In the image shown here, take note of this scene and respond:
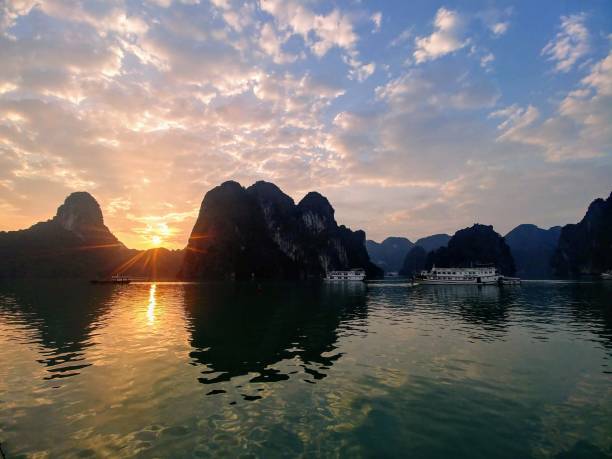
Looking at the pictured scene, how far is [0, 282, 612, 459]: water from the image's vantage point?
1261cm

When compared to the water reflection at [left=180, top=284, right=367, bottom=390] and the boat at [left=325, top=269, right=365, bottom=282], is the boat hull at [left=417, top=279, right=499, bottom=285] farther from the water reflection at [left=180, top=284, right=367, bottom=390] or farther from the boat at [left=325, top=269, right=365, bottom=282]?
the water reflection at [left=180, top=284, right=367, bottom=390]

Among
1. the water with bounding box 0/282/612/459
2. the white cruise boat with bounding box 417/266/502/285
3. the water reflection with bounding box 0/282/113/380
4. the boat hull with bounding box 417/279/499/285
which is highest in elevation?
the white cruise boat with bounding box 417/266/502/285

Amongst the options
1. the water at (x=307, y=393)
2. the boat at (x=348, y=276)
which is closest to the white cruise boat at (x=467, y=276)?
the boat at (x=348, y=276)

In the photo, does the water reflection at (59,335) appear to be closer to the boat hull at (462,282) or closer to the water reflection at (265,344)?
the water reflection at (265,344)

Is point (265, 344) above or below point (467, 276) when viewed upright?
below

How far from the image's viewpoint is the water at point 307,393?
12.6 m

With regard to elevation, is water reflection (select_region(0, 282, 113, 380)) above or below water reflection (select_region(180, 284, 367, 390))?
above

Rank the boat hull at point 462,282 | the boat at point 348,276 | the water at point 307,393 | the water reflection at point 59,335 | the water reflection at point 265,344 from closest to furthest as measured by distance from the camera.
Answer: the water at point 307,393 → the water reflection at point 265,344 → the water reflection at point 59,335 → the boat hull at point 462,282 → the boat at point 348,276

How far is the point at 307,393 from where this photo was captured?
18.1m

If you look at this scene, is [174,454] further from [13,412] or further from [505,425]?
[505,425]

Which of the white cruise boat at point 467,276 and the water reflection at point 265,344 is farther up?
the white cruise boat at point 467,276

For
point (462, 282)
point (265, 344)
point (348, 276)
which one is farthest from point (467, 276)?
point (265, 344)

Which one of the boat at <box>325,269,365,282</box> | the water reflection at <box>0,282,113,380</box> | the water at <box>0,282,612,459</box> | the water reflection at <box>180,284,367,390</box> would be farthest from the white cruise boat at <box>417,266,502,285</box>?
the water reflection at <box>0,282,113,380</box>

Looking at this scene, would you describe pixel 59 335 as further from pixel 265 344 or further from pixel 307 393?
pixel 307 393
